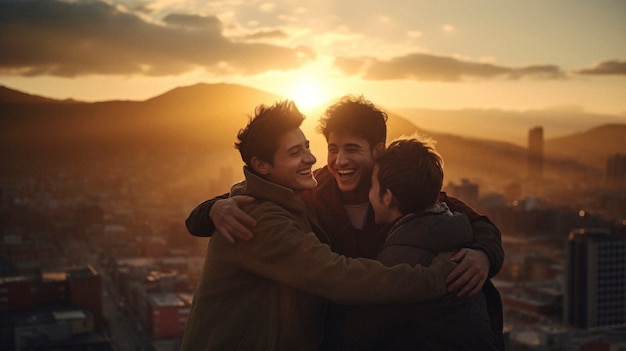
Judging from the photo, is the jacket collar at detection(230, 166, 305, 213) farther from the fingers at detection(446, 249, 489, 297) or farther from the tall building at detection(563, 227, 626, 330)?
the tall building at detection(563, 227, 626, 330)

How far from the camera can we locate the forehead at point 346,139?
1.43 m

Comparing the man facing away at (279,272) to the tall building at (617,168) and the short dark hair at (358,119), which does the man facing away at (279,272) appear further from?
the tall building at (617,168)

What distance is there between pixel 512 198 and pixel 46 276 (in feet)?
67.6

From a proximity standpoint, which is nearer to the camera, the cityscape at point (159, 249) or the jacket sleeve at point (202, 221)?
the jacket sleeve at point (202, 221)

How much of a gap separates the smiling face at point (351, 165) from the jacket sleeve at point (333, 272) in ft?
0.94

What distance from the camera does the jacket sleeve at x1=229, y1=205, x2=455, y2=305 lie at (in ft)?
3.56

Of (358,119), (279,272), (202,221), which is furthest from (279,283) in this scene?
(358,119)

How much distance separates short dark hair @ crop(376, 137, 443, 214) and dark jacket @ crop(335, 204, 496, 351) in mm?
23

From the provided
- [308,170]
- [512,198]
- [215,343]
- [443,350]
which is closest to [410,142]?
[308,170]

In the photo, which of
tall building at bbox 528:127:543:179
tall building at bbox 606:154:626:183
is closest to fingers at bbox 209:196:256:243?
tall building at bbox 606:154:626:183

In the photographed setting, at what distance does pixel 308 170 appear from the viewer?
1.24m

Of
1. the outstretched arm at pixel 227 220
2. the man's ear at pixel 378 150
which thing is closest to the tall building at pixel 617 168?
the man's ear at pixel 378 150

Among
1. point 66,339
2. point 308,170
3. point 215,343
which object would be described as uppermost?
point 308,170

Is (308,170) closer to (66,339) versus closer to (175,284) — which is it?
(66,339)
